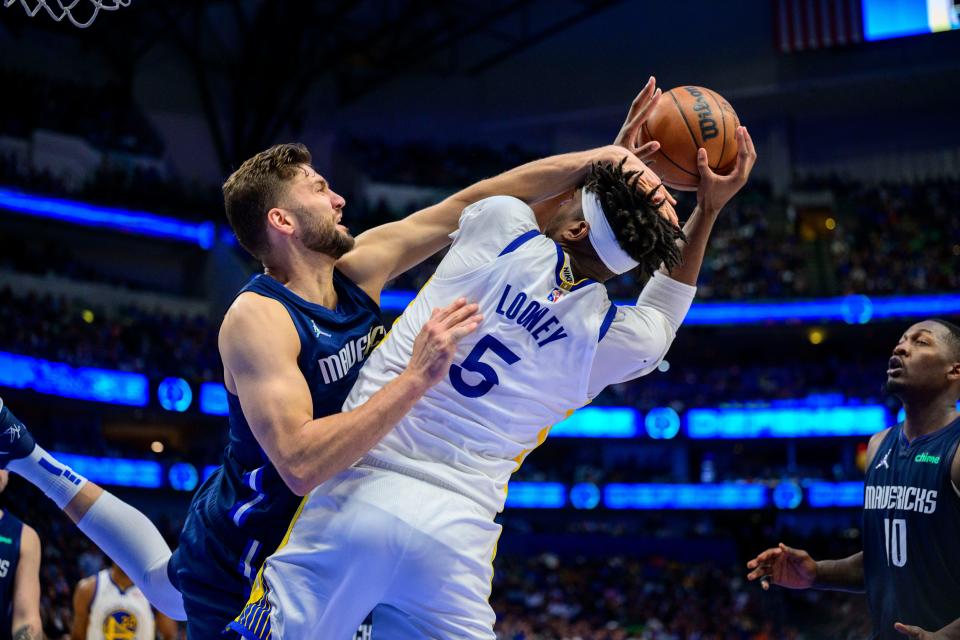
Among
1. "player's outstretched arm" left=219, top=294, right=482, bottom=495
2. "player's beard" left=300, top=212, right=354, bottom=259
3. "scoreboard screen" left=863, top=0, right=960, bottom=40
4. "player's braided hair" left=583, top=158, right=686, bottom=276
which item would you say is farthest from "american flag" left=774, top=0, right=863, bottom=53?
"player's outstretched arm" left=219, top=294, right=482, bottom=495

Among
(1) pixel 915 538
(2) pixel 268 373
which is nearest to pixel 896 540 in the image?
(1) pixel 915 538

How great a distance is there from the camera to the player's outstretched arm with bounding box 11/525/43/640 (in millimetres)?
5594

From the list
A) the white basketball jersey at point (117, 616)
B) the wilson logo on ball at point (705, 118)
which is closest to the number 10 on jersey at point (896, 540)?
the wilson logo on ball at point (705, 118)

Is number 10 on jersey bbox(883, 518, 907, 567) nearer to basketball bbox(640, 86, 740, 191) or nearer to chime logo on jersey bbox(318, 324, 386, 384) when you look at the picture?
basketball bbox(640, 86, 740, 191)

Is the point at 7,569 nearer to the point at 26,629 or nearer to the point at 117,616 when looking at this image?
the point at 26,629

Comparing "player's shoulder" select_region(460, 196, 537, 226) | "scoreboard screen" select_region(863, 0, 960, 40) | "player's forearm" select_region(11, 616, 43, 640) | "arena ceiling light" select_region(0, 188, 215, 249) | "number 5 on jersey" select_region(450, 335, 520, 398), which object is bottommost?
"player's forearm" select_region(11, 616, 43, 640)

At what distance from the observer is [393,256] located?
3.90m

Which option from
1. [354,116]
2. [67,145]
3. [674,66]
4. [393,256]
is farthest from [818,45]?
[393,256]

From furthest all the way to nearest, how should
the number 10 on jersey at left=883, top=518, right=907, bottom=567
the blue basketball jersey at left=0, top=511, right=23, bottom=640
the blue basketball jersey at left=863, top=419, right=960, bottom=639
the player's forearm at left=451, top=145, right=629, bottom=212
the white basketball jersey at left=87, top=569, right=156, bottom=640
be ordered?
the white basketball jersey at left=87, top=569, right=156, bottom=640 → the blue basketball jersey at left=0, top=511, right=23, bottom=640 → the number 10 on jersey at left=883, top=518, right=907, bottom=567 → the blue basketball jersey at left=863, top=419, right=960, bottom=639 → the player's forearm at left=451, top=145, right=629, bottom=212

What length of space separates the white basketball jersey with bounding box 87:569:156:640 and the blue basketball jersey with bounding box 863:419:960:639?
5165mm

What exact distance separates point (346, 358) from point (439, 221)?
74 cm

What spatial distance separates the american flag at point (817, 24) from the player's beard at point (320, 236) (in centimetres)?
2785

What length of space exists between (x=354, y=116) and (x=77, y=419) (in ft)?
44.1

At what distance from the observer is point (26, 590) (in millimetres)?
5672
